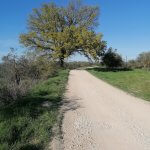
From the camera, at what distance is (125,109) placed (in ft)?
31.0

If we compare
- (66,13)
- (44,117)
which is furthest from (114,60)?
(44,117)

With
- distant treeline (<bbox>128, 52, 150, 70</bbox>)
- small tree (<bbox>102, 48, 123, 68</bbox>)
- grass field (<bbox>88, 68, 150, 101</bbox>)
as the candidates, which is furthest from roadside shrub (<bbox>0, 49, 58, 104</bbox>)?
distant treeline (<bbox>128, 52, 150, 70</bbox>)

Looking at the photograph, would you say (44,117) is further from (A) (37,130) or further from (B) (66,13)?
(B) (66,13)

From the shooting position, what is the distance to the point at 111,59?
139 ft

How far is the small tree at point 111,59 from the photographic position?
41781 mm

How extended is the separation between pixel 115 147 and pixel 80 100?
5.75 metres

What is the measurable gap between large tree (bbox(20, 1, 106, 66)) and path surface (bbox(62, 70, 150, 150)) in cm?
2602

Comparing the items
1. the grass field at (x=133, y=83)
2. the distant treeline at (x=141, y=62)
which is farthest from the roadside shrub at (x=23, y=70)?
the distant treeline at (x=141, y=62)

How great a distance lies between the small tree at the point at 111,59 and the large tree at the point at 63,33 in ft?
11.2

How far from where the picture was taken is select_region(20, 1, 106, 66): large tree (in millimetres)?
36688

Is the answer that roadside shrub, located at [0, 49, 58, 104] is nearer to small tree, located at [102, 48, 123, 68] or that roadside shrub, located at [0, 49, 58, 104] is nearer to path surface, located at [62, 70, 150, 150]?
path surface, located at [62, 70, 150, 150]

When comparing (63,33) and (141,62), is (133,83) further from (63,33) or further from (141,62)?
(141,62)

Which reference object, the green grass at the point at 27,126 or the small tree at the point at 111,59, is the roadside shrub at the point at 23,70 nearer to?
the green grass at the point at 27,126

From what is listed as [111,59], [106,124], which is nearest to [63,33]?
[111,59]
